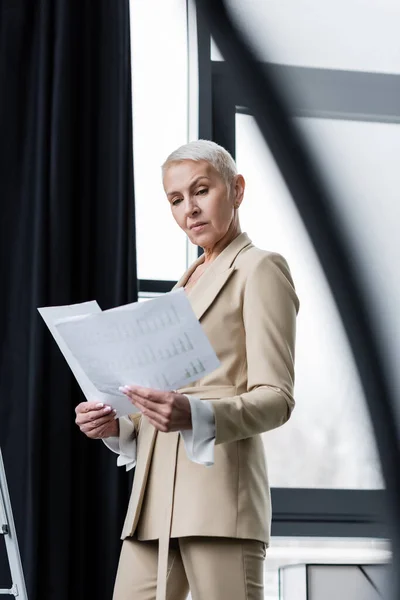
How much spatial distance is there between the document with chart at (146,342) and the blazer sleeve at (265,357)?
9 centimetres

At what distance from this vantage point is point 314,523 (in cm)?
281

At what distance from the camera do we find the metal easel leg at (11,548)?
1.91 meters

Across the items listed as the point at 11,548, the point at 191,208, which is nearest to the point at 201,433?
the point at 191,208

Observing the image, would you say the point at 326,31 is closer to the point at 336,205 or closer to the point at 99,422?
the point at 336,205

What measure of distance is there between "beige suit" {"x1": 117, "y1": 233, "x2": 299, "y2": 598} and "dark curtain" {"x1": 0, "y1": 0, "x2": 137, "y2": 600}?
2.98 feet

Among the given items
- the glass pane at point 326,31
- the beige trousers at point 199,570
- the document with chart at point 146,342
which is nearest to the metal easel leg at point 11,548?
the beige trousers at point 199,570

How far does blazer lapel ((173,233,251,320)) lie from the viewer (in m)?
1.60

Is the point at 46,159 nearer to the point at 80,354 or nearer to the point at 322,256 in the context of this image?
the point at 322,256

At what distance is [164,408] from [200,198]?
52 cm

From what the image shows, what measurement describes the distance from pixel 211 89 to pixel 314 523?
158 cm

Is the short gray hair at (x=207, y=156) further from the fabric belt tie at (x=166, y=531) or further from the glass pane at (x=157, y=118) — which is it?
the glass pane at (x=157, y=118)

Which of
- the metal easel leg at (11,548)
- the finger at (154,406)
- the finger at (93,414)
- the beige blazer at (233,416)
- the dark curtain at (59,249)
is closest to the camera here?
the finger at (154,406)

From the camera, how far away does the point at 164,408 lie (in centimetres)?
135

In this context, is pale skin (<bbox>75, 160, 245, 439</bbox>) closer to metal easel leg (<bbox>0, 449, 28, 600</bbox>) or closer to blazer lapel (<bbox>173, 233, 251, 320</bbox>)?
blazer lapel (<bbox>173, 233, 251, 320</bbox>)
